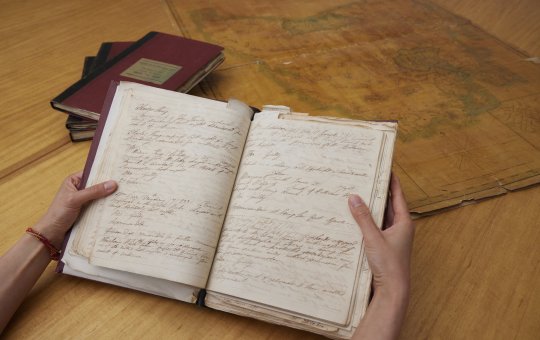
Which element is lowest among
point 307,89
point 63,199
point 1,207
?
point 1,207

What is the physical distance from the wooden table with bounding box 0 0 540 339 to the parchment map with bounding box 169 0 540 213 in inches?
3.2

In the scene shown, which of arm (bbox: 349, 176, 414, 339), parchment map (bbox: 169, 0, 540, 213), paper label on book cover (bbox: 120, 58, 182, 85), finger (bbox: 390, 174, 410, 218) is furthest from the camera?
paper label on book cover (bbox: 120, 58, 182, 85)

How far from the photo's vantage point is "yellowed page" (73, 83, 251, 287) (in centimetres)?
72

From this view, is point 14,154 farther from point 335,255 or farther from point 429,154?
point 429,154

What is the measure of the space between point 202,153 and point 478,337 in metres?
0.59

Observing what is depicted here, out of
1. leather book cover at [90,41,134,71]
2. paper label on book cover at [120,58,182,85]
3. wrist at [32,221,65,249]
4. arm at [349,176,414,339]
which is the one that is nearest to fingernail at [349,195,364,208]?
arm at [349,176,414,339]

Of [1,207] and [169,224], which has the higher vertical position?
[169,224]

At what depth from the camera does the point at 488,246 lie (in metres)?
0.85

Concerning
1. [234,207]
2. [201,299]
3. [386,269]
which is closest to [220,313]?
[201,299]

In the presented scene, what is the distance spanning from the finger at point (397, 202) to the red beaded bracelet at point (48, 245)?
63cm

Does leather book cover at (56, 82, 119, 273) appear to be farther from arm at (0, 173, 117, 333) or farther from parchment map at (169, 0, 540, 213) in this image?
parchment map at (169, 0, 540, 213)

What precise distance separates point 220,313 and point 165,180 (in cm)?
26

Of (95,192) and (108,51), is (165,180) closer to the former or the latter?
(95,192)

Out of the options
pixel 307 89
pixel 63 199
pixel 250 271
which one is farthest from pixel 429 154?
pixel 63 199
